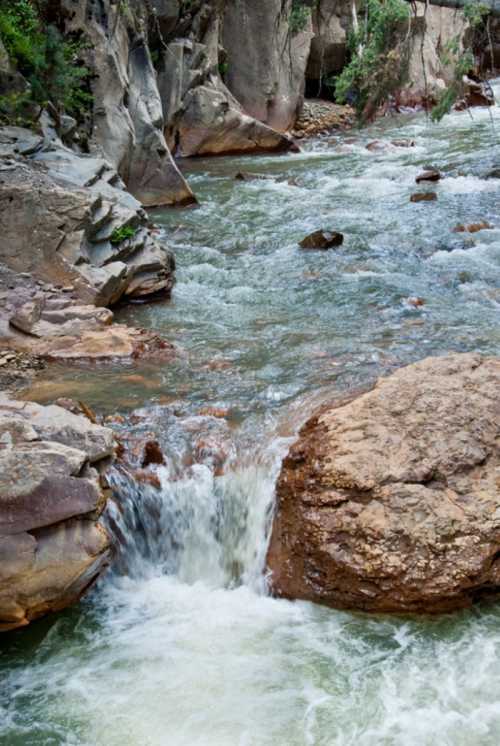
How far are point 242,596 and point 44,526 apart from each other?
136cm

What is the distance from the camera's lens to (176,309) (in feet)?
27.5

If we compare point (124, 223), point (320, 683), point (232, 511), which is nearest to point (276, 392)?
point (232, 511)

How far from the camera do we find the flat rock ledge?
4.01m

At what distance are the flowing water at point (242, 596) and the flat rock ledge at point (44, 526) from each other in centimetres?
40

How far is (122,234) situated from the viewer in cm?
855

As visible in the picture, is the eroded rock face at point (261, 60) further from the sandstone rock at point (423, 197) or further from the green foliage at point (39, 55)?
the green foliage at point (39, 55)

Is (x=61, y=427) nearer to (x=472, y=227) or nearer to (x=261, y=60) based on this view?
(x=472, y=227)

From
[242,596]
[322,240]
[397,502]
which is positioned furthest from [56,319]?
[322,240]

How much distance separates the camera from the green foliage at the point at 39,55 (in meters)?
10.0

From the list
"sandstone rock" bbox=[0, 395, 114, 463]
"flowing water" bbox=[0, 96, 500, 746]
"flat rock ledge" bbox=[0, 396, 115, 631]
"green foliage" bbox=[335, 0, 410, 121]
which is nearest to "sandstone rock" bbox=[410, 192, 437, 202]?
"green foliage" bbox=[335, 0, 410, 121]

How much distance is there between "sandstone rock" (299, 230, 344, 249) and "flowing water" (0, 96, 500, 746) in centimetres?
116

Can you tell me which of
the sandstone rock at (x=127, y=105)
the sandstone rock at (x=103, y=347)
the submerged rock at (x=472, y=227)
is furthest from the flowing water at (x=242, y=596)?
the sandstone rock at (x=127, y=105)

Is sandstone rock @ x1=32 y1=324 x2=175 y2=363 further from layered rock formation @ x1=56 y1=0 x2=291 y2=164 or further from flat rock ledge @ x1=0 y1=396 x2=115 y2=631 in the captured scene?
layered rock formation @ x1=56 y1=0 x2=291 y2=164

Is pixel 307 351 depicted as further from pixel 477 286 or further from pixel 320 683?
pixel 320 683
